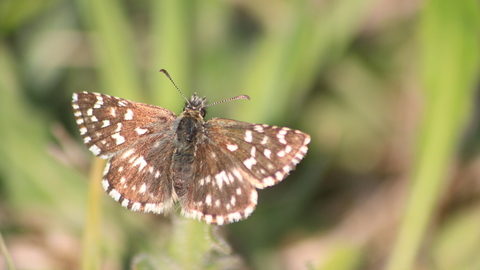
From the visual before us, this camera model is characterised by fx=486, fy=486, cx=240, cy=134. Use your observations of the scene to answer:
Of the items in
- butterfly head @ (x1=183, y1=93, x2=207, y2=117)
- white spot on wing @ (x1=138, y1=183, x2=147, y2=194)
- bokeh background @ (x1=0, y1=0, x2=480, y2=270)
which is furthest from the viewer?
bokeh background @ (x1=0, y1=0, x2=480, y2=270)

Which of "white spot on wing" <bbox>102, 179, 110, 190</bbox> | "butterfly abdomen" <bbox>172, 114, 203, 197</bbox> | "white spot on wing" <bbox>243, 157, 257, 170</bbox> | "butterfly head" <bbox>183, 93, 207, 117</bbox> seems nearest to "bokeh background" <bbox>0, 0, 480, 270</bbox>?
"white spot on wing" <bbox>102, 179, 110, 190</bbox>

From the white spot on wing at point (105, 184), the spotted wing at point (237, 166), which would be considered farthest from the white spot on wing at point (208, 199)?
the white spot on wing at point (105, 184)

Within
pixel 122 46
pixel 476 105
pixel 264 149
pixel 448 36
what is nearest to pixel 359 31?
pixel 476 105

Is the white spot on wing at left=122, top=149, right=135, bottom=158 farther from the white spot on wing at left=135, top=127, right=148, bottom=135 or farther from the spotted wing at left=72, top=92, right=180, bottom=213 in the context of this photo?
the white spot on wing at left=135, top=127, right=148, bottom=135

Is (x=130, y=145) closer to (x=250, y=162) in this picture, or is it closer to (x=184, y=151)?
(x=184, y=151)

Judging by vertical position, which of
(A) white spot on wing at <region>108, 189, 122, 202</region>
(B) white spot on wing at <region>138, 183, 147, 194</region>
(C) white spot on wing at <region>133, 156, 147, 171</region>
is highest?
(C) white spot on wing at <region>133, 156, 147, 171</region>

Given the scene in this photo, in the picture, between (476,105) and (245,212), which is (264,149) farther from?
(476,105)

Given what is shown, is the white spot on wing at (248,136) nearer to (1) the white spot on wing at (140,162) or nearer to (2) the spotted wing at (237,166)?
(2) the spotted wing at (237,166)
